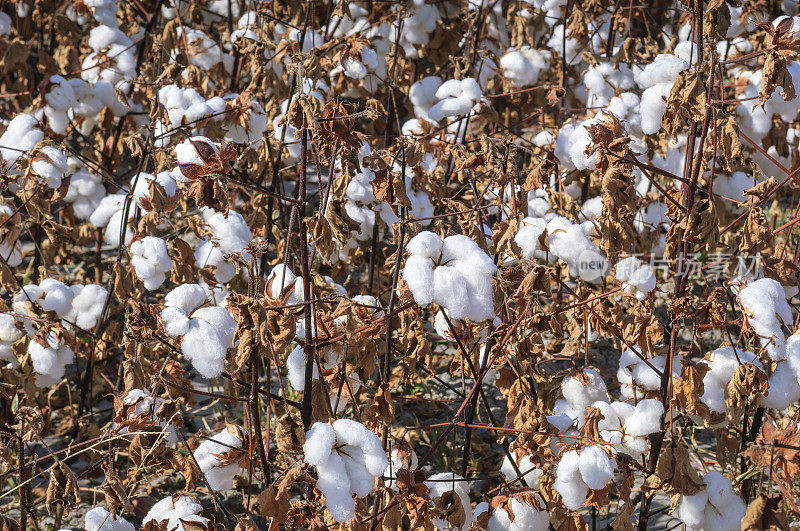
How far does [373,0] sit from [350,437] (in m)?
2.61

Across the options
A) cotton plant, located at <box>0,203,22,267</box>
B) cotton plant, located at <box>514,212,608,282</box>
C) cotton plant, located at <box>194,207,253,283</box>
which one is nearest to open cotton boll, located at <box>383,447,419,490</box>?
cotton plant, located at <box>514,212,608,282</box>

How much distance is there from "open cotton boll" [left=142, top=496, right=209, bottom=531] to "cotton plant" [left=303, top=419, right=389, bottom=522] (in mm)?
363

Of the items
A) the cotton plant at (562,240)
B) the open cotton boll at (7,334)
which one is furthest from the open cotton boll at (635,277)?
the open cotton boll at (7,334)

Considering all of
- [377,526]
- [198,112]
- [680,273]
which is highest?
[198,112]

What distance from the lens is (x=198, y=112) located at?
2490 mm

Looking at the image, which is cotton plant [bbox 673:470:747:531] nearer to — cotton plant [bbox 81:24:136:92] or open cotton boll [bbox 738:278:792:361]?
open cotton boll [bbox 738:278:792:361]

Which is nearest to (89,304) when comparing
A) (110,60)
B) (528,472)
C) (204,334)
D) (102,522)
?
(102,522)

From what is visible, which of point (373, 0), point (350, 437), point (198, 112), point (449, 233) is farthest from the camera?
point (373, 0)

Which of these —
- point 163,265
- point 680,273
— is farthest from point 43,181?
point 680,273

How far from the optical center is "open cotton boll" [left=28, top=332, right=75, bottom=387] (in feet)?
7.32

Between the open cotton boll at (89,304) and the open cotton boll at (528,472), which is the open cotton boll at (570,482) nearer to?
the open cotton boll at (528,472)

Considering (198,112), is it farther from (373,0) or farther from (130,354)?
(373,0)

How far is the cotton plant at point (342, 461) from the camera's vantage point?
4.78ft

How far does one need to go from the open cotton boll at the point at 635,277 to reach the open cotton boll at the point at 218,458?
1005mm
